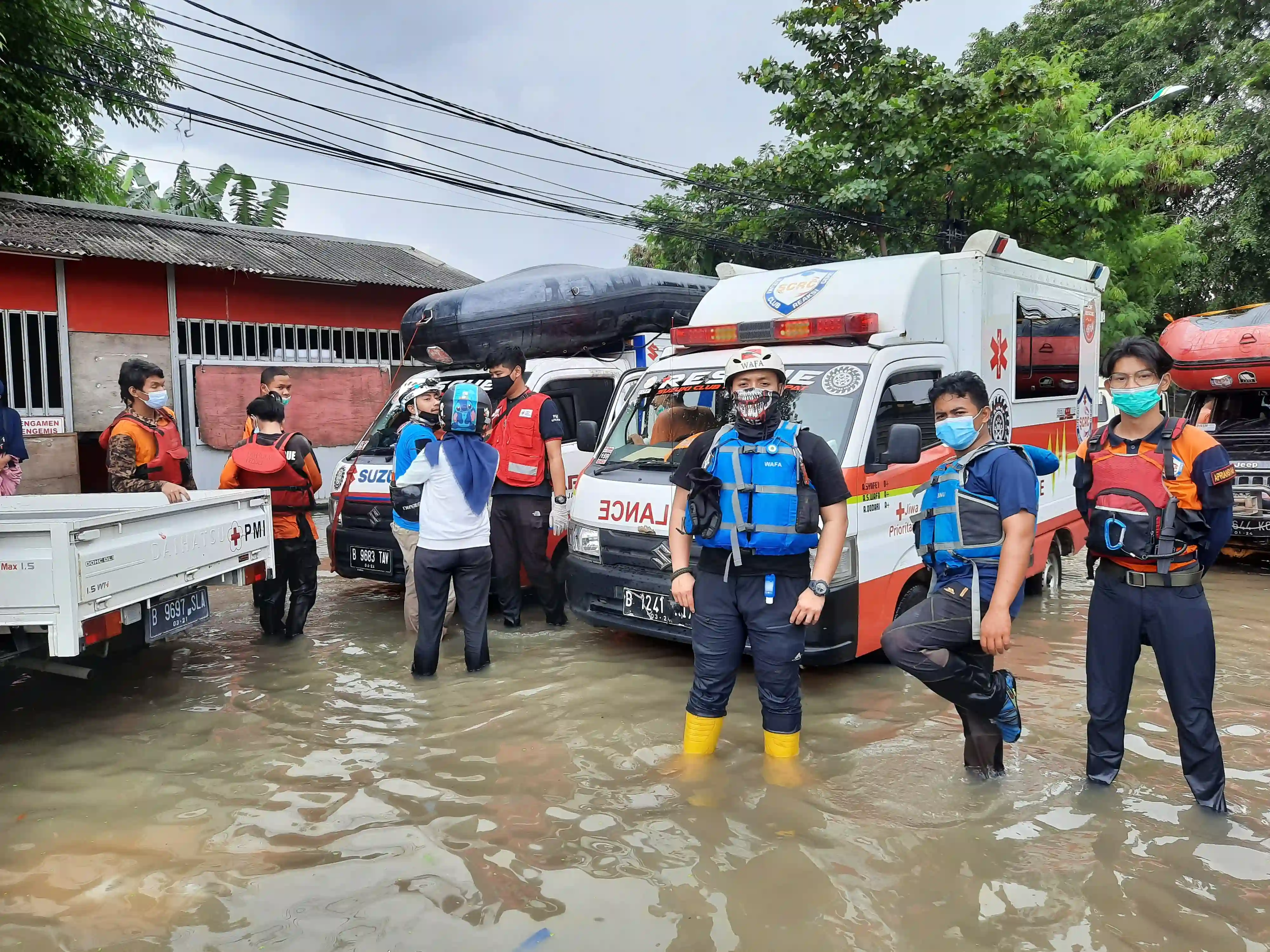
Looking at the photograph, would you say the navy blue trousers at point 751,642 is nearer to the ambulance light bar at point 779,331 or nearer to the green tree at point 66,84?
the ambulance light bar at point 779,331

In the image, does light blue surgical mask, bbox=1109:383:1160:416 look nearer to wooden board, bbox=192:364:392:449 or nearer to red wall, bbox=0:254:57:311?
wooden board, bbox=192:364:392:449

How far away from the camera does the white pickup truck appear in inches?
153

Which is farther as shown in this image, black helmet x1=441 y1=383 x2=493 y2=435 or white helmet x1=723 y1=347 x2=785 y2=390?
black helmet x1=441 y1=383 x2=493 y2=435

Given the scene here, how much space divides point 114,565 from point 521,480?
274cm

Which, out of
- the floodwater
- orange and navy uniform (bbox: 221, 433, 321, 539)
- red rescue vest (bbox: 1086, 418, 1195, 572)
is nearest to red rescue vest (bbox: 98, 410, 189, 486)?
orange and navy uniform (bbox: 221, 433, 321, 539)

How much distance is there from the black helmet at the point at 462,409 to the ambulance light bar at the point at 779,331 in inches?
59.6

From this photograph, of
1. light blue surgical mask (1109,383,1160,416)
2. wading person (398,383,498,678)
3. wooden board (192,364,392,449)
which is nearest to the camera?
light blue surgical mask (1109,383,1160,416)

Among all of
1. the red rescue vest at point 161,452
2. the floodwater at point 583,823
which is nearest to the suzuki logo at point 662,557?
the floodwater at point 583,823

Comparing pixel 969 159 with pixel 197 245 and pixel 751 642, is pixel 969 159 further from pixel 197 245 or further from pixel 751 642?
pixel 751 642

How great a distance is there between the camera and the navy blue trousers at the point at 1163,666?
11.3ft

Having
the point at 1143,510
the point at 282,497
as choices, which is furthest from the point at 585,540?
the point at 1143,510

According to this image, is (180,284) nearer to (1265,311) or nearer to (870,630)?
(870,630)

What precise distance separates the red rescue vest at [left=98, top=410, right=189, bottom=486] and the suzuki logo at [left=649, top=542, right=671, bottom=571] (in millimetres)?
3155

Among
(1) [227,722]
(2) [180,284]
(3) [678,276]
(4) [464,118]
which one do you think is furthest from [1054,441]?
(2) [180,284]
